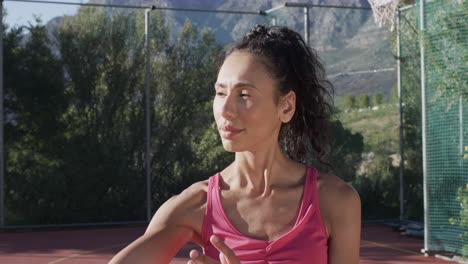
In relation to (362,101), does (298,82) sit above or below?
below

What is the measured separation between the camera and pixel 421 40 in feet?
29.7

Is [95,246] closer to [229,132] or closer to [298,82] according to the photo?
[298,82]

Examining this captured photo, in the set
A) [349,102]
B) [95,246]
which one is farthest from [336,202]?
[349,102]

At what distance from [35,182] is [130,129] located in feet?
5.85

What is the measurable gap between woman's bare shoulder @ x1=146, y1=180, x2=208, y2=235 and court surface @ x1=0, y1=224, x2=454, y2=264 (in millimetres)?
7725

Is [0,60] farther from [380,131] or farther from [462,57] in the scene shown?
[380,131]

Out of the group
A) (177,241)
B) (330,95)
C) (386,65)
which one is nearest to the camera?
(177,241)

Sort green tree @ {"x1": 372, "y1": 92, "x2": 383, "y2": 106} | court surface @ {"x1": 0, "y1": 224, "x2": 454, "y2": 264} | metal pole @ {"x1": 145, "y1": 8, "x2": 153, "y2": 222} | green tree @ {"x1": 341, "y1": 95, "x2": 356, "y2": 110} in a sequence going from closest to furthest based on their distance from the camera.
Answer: court surface @ {"x1": 0, "y1": 224, "x2": 454, "y2": 264} → metal pole @ {"x1": 145, "y1": 8, "x2": 153, "y2": 222} → green tree @ {"x1": 341, "y1": 95, "x2": 356, "y2": 110} → green tree @ {"x1": 372, "y1": 92, "x2": 383, "y2": 106}

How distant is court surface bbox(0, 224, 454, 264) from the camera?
386 inches

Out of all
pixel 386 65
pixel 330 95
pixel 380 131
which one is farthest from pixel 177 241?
pixel 380 131

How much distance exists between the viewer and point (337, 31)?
16250 mm

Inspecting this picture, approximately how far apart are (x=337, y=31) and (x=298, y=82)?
14.8 metres

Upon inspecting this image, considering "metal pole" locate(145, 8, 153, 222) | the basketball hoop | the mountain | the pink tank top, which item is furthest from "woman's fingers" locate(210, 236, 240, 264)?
"metal pole" locate(145, 8, 153, 222)

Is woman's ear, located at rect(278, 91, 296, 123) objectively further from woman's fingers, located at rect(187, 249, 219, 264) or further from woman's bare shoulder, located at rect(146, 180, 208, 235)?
woman's fingers, located at rect(187, 249, 219, 264)
